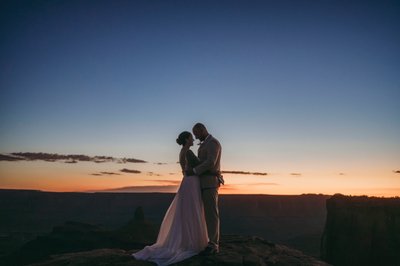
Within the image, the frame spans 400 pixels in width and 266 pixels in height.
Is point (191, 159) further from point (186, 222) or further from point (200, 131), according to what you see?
point (186, 222)

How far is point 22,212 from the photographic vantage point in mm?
114125

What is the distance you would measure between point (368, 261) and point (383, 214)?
5.49m

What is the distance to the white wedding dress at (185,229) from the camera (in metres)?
10.8

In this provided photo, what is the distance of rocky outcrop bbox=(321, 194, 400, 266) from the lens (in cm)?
4584

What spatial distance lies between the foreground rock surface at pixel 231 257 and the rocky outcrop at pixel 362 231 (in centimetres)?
3499

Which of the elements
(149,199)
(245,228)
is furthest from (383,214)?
(149,199)

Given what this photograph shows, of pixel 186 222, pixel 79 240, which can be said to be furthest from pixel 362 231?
pixel 186 222

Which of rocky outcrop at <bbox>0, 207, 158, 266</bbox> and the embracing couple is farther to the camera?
rocky outcrop at <bbox>0, 207, 158, 266</bbox>

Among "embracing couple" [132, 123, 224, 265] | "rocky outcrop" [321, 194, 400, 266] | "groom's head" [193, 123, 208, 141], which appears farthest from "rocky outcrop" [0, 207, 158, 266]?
"groom's head" [193, 123, 208, 141]

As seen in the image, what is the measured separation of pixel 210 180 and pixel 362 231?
42.5 m

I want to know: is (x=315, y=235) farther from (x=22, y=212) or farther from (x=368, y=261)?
(x=22, y=212)

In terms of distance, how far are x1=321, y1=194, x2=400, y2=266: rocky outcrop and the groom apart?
37.7 metres

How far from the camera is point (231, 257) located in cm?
1086

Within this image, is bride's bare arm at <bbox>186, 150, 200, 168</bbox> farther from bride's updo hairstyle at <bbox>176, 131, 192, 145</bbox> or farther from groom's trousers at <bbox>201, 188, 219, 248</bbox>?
groom's trousers at <bbox>201, 188, 219, 248</bbox>
